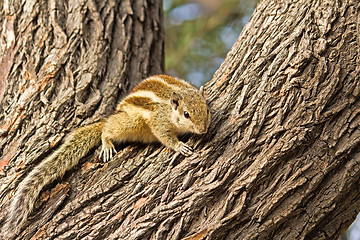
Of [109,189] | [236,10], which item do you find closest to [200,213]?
[109,189]

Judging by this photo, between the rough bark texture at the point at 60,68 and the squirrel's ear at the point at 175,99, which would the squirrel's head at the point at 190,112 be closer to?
the squirrel's ear at the point at 175,99

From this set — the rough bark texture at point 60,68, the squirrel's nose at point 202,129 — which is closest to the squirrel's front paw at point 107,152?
the rough bark texture at point 60,68

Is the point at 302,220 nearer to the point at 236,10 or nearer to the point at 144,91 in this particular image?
the point at 144,91

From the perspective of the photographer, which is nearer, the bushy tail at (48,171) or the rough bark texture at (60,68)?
the bushy tail at (48,171)

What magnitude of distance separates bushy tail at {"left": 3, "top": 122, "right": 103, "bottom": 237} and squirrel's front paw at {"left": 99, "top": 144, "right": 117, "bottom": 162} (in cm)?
16

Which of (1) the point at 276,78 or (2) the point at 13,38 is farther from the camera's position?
(2) the point at 13,38

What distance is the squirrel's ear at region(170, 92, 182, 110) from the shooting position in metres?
3.55

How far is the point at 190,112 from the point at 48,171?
1.34 m

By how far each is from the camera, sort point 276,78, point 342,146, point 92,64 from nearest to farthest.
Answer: point 342,146 < point 276,78 < point 92,64

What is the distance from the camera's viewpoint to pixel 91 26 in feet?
13.1

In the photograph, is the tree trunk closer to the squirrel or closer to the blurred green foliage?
the squirrel

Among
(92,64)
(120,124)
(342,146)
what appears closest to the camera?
(342,146)

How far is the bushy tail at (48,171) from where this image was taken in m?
2.86

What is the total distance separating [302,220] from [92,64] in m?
2.52
